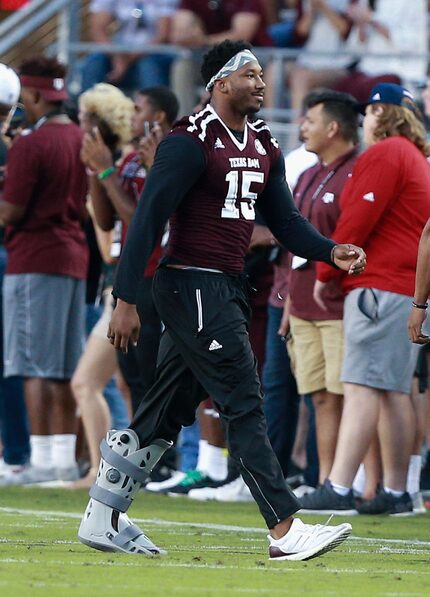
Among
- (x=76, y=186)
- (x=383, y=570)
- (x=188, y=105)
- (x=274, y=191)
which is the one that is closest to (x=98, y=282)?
(x=76, y=186)

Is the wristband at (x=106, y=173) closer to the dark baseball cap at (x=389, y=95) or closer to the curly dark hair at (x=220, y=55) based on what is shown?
A: the dark baseball cap at (x=389, y=95)

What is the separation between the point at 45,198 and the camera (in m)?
10.8

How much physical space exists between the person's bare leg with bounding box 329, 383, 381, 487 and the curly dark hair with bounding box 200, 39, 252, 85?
107 inches

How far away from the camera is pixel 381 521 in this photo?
8844mm

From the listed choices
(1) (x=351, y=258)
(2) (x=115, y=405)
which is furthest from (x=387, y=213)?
(2) (x=115, y=405)

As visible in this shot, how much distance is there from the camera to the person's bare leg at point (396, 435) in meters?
9.14

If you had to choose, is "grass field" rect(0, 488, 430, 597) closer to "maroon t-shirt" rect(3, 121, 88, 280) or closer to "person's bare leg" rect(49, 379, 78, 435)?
"person's bare leg" rect(49, 379, 78, 435)

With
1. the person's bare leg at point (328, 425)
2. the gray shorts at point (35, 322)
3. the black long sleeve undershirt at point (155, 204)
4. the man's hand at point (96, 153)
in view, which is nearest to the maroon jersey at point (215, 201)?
the black long sleeve undershirt at point (155, 204)

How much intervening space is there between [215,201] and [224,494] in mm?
4039

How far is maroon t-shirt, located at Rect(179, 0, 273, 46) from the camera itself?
575 inches

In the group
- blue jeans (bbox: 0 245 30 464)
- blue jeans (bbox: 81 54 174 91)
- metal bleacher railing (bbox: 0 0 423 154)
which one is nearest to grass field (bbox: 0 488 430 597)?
blue jeans (bbox: 0 245 30 464)

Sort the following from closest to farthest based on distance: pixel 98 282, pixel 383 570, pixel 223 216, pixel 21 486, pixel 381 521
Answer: pixel 383 570 → pixel 223 216 → pixel 381 521 → pixel 21 486 → pixel 98 282

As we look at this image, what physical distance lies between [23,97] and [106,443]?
4923mm

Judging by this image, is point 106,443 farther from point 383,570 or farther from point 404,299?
point 404,299
